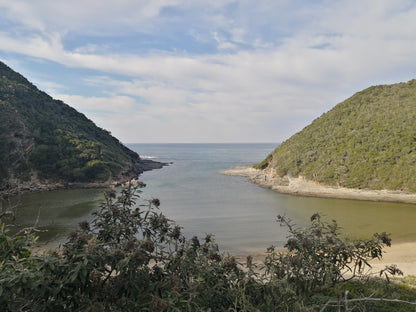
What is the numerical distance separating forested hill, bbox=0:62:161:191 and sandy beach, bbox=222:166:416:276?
25716mm

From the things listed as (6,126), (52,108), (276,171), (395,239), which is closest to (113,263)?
(395,239)

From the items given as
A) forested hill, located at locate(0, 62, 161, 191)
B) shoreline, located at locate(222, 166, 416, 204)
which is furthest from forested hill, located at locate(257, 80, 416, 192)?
forested hill, located at locate(0, 62, 161, 191)

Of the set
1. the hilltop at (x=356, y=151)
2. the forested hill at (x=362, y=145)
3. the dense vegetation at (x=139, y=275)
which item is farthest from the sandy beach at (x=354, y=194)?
the dense vegetation at (x=139, y=275)

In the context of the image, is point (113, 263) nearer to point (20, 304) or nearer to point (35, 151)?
point (20, 304)

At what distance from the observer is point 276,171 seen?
48.6m

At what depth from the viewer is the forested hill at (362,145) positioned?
116 ft

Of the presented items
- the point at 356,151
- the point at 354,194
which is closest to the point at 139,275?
the point at 354,194

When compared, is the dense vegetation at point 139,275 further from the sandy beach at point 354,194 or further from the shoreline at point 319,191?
the shoreline at point 319,191

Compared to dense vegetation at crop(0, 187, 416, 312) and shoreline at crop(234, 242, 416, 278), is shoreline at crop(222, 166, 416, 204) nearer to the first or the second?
shoreline at crop(234, 242, 416, 278)

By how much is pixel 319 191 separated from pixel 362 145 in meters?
10.8

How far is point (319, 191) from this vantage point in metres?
37.4

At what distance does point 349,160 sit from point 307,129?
1732 cm

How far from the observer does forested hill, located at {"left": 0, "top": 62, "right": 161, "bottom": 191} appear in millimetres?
41000

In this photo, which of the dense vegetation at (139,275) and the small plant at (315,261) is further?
the small plant at (315,261)
